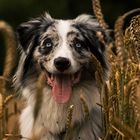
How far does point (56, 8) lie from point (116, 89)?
29.0m

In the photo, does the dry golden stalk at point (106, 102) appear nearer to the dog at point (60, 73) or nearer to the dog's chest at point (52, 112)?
the dog at point (60, 73)

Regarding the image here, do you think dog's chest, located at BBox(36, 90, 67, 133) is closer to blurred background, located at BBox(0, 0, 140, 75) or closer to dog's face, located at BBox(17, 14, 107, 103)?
dog's face, located at BBox(17, 14, 107, 103)

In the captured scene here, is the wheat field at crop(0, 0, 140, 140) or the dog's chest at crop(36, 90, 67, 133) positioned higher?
the wheat field at crop(0, 0, 140, 140)

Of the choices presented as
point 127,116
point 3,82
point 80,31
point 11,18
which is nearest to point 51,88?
point 80,31

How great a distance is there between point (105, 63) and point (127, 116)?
3065mm

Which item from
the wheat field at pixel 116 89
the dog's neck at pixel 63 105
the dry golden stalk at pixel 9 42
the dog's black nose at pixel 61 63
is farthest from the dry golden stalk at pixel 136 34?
the dog's neck at pixel 63 105

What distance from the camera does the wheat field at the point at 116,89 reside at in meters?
4.96

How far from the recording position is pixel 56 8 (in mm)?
35281

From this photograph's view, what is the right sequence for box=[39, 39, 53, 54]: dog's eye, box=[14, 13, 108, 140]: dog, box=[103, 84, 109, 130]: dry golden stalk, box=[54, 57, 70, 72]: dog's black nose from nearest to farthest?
box=[103, 84, 109, 130]: dry golden stalk
box=[54, 57, 70, 72]: dog's black nose
box=[14, 13, 108, 140]: dog
box=[39, 39, 53, 54]: dog's eye

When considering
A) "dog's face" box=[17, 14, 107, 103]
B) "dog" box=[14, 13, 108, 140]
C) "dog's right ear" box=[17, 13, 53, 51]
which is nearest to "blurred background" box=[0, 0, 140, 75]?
"dog's right ear" box=[17, 13, 53, 51]

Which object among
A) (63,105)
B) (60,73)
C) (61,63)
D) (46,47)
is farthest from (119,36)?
(46,47)

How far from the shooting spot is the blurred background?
34.5m

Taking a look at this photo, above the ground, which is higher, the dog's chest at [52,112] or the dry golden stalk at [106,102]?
the dry golden stalk at [106,102]

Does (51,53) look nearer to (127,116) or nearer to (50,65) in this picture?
(50,65)
